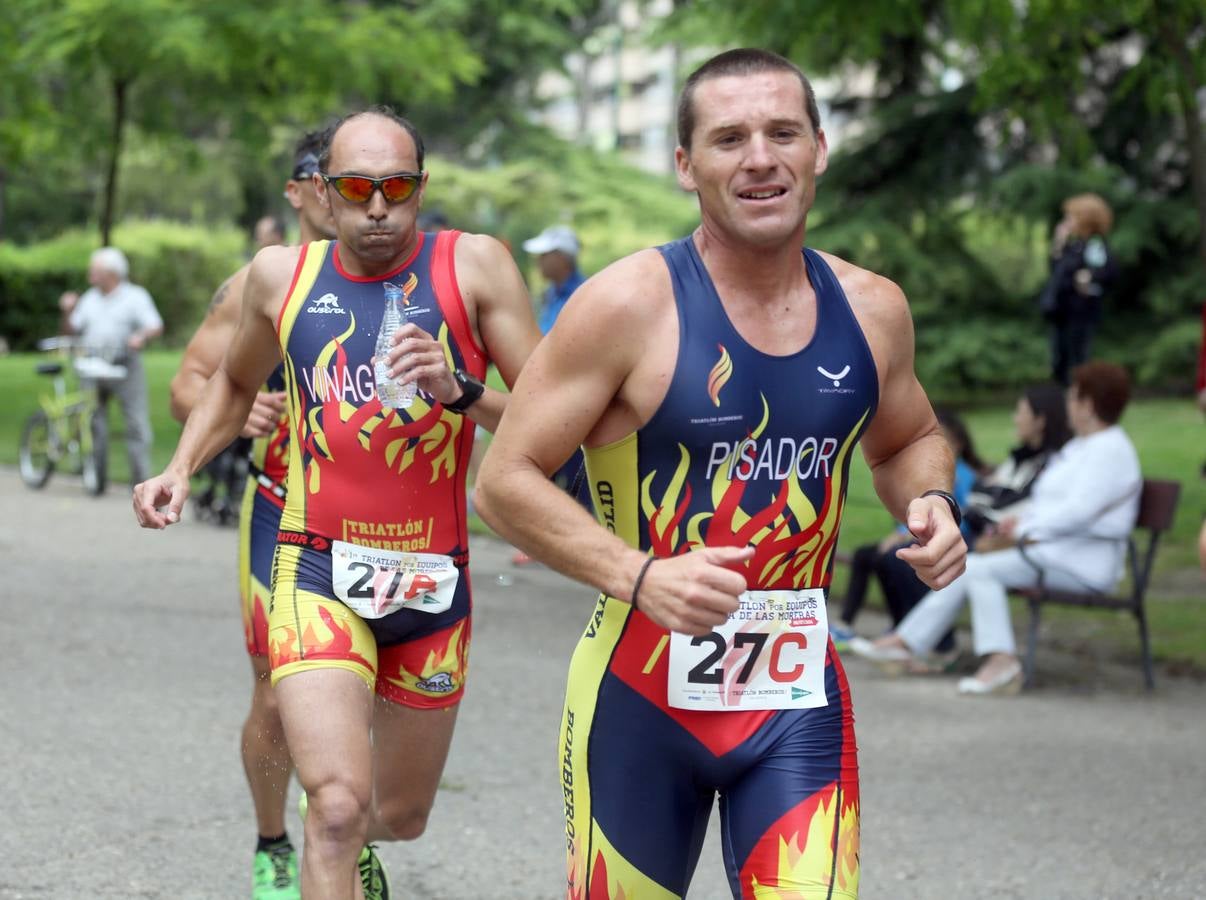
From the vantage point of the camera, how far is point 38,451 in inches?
648

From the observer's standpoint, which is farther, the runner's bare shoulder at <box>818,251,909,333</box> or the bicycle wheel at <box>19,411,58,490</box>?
the bicycle wheel at <box>19,411,58,490</box>

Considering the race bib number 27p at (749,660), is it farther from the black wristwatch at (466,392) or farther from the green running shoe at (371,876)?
the green running shoe at (371,876)

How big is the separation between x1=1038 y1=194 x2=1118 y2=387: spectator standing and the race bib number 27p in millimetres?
11901

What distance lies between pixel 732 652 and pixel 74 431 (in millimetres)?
13946

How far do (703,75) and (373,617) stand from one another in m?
1.70

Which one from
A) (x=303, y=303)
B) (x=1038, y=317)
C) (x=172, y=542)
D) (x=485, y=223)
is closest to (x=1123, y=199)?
(x=1038, y=317)

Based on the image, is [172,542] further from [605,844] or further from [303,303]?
[605,844]

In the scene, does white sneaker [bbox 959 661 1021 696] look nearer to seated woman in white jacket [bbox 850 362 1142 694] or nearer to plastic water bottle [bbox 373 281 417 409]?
seated woman in white jacket [bbox 850 362 1142 694]

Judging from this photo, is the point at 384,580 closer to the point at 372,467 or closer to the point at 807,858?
the point at 372,467

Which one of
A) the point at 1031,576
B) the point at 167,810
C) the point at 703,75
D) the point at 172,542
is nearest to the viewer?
the point at 703,75

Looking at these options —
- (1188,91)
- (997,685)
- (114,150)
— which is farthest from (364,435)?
(114,150)

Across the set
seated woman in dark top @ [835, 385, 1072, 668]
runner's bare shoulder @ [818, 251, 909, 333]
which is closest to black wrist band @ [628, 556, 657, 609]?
runner's bare shoulder @ [818, 251, 909, 333]

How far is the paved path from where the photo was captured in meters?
5.77

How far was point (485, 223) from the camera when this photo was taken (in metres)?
40.9
